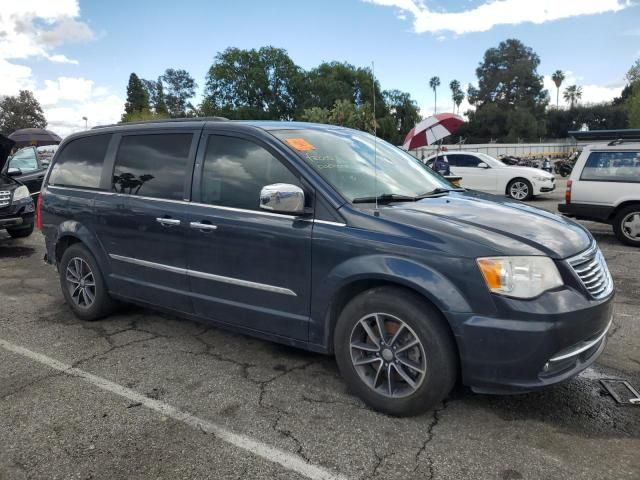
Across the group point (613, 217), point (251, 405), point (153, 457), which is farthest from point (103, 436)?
point (613, 217)

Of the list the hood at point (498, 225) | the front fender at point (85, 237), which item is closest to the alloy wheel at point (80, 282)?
the front fender at point (85, 237)

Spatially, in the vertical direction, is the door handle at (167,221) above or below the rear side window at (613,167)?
below

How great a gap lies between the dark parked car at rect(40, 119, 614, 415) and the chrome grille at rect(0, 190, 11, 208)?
202 inches

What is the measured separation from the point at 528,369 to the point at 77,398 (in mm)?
2778

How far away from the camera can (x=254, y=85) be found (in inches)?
2894

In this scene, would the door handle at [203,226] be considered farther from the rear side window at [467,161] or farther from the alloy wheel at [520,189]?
the rear side window at [467,161]

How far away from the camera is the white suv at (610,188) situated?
824cm

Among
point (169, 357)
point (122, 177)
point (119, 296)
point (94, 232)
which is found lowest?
point (169, 357)

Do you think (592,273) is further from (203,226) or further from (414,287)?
(203,226)

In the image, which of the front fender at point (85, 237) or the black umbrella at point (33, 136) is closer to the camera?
the front fender at point (85, 237)

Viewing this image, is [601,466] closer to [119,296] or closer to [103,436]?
[103,436]

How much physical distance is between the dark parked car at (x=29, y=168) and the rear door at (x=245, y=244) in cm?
840

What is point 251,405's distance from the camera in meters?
3.18

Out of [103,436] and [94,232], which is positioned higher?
[94,232]
